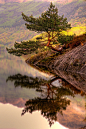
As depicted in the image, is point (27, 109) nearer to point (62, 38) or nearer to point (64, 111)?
point (64, 111)

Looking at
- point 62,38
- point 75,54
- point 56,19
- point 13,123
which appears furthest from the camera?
point 62,38

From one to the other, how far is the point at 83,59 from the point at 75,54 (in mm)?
2198

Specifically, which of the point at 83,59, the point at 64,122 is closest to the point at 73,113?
the point at 64,122

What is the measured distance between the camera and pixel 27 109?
13.3ft

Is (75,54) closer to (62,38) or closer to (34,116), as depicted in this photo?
(62,38)

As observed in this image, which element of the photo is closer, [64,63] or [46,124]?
[46,124]

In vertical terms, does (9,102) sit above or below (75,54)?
below

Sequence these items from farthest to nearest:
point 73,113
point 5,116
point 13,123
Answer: point 73,113 → point 5,116 → point 13,123

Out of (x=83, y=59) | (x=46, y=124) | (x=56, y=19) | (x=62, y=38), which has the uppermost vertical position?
(x=56, y=19)

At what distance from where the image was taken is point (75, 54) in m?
17.9

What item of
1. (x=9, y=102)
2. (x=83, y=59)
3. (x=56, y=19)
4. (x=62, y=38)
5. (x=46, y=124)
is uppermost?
(x=56, y=19)

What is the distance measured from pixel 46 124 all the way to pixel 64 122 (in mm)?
339

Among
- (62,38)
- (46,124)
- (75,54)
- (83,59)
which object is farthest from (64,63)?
(46,124)

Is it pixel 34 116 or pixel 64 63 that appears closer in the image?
pixel 34 116
